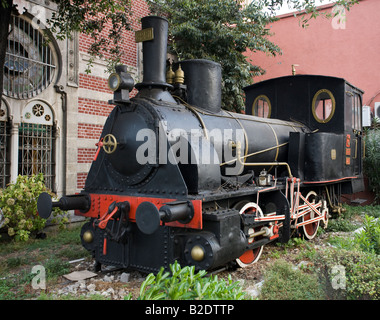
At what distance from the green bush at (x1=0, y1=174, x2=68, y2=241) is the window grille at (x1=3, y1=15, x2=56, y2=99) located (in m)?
2.07

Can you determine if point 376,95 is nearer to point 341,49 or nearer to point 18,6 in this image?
point 341,49

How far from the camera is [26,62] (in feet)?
25.7

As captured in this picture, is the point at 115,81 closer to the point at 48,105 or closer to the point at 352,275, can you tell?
the point at 352,275

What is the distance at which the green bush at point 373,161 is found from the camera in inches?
408

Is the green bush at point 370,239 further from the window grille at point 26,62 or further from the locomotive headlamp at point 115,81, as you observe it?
the window grille at point 26,62

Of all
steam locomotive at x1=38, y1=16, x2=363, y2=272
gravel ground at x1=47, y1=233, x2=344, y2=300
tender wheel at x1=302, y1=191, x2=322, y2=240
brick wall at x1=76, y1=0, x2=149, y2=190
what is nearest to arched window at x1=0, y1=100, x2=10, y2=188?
brick wall at x1=76, y1=0, x2=149, y2=190

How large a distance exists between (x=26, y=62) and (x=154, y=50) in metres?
4.46

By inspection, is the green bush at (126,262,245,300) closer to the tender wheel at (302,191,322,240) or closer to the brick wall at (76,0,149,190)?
the tender wheel at (302,191,322,240)

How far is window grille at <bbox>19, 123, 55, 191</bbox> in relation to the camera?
7.67 metres

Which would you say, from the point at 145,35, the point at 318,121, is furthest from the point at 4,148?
the point at 318,121

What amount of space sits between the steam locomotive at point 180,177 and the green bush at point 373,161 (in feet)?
15.9

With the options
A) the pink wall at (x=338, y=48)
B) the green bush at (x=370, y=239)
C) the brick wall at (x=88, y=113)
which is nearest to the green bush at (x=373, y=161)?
the pink wall at (x=338, y=48)

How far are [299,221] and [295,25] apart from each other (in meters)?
8.90

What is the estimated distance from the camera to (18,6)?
7469 millimetres
